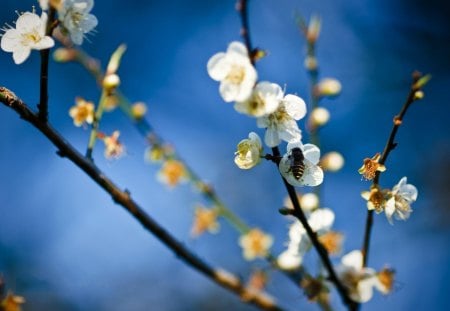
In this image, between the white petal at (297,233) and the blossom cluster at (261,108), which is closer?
the blossom cluster at (261,108)

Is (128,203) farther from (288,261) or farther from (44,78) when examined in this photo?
(288,261)

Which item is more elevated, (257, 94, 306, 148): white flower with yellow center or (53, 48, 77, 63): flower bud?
(53, 48, 77, 63): flower bud

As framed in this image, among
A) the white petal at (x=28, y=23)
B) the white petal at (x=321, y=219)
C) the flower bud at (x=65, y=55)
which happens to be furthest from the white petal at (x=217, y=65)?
the flower bud at (x=65, y=55)

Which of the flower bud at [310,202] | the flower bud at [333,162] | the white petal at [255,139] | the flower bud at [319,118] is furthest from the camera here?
the flower bud at [333,162]

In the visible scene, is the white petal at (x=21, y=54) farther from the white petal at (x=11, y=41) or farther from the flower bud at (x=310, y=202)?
the flower bud at (x=310, y=202)

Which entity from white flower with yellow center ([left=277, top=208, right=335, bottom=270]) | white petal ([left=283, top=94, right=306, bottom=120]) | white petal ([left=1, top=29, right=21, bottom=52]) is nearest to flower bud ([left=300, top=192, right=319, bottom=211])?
white flower with yellow center ([left=277, top=208, right=335, bottom=270])

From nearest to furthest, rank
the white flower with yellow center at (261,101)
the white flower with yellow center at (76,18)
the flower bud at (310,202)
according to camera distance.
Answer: the white flower with yellow center at (261,101)
the white flower with yellow center at (76,18)
the flower bud at (310,202)

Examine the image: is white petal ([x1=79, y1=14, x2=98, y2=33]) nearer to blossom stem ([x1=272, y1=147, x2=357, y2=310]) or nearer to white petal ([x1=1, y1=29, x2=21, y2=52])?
white petal ([x1=1, y1=29, x2=21, y2=52])

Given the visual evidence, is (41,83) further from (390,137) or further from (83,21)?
(390,137)
